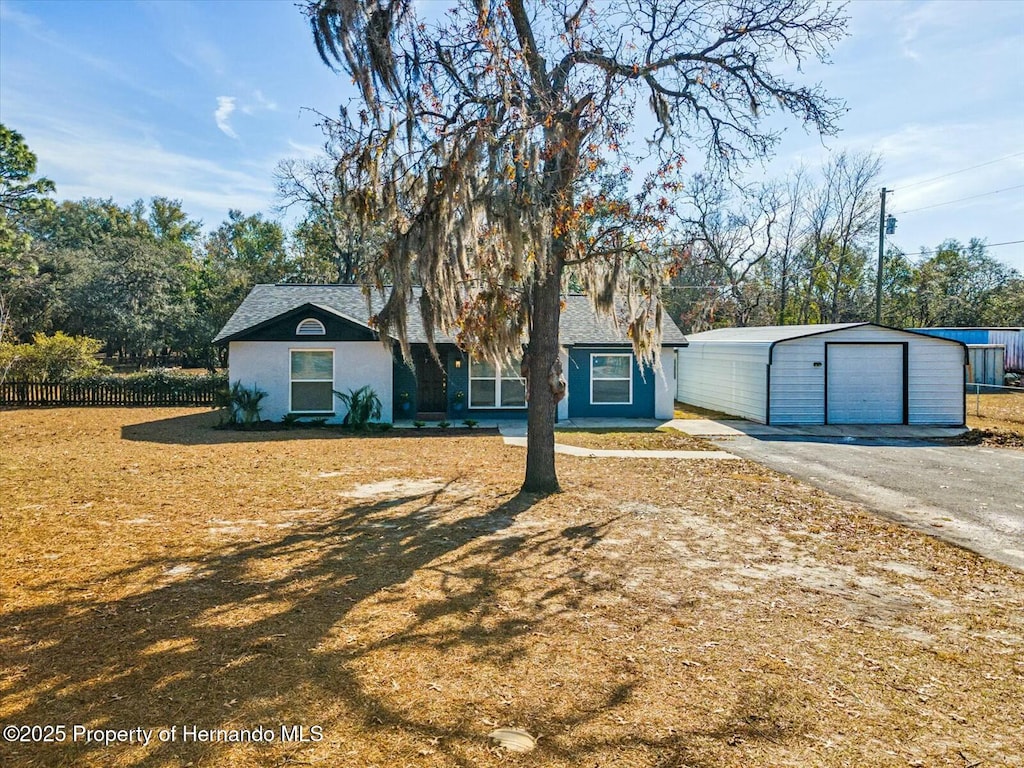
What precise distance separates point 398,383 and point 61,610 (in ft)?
42.1

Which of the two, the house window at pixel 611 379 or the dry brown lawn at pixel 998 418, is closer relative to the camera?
the dry brown lawn at pixel 998 418

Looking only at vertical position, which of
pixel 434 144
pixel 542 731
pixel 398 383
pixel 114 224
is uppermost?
pixel 114 224

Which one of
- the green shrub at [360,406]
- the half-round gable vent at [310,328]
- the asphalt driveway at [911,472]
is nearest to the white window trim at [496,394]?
the green shrub at [360,406]

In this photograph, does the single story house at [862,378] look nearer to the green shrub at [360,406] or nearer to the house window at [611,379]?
the house window at [611,379]

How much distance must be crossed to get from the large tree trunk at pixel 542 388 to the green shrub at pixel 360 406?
7508 millimetres

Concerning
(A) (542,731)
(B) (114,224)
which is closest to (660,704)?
(A) (542,731)

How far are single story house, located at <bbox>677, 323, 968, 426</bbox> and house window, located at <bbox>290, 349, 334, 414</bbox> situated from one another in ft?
36.1

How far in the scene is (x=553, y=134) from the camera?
7.43m

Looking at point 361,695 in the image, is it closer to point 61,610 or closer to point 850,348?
point 61,610

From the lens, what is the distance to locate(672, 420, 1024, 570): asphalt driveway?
738 cm

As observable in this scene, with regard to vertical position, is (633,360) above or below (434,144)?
below

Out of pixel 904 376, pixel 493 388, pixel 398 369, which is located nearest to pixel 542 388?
pixel 493 388

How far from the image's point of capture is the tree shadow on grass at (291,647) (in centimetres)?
315

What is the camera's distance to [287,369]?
16156mm
